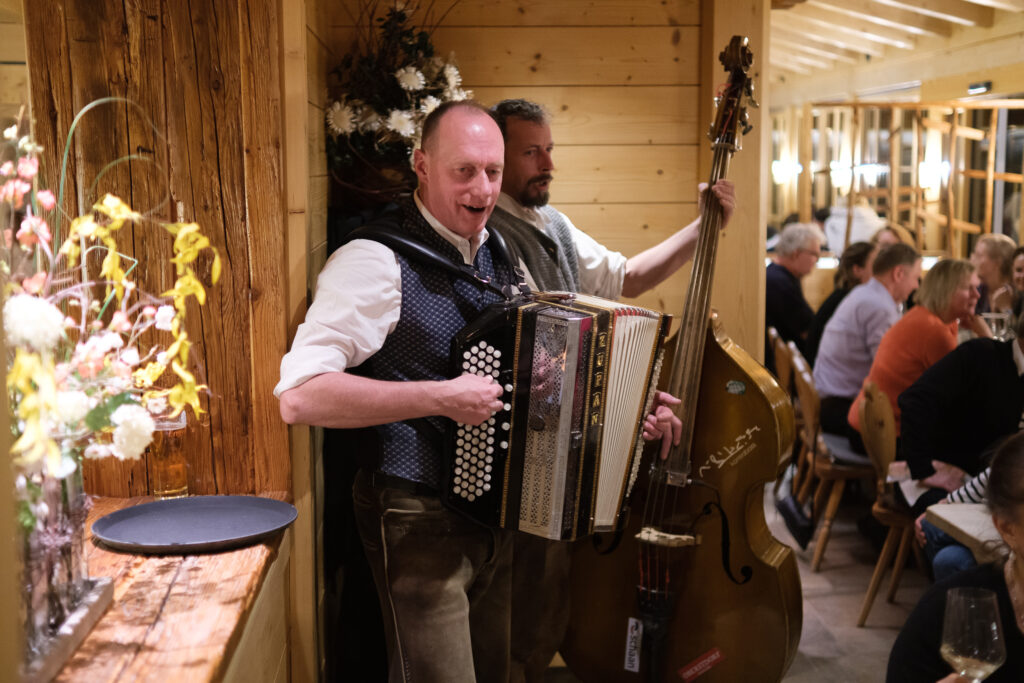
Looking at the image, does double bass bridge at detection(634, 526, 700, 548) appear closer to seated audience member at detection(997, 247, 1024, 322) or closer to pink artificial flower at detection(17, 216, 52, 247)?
pink artificial flower at detection(17, 216, 52, 247)

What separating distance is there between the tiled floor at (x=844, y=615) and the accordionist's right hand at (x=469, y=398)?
5.02 ft

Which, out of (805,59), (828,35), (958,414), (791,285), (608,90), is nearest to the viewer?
(608,90)

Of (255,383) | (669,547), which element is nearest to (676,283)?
(669,547)

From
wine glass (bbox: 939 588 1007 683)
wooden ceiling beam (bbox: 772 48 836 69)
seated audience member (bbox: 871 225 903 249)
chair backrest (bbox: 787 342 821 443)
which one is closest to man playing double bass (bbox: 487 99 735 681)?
wine glass (bbox: 939 588 1007 683)

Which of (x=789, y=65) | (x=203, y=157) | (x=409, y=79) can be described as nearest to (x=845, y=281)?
(x=409, y=79)

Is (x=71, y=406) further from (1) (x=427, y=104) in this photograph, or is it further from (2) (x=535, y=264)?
(1) (x=427, y=104)

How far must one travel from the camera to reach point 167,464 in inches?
81.4

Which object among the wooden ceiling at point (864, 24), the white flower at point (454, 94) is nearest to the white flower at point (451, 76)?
the white flower at point (454, 94)

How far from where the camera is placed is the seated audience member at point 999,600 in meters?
1.86

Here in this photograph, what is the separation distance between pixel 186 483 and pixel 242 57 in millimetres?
871

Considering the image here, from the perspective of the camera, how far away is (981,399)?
3.34 meters

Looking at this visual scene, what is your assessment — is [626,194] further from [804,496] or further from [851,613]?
[804,496]

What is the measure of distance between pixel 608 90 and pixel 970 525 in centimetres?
160

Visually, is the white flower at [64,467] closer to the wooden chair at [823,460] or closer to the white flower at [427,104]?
the white flower at [427,104]
